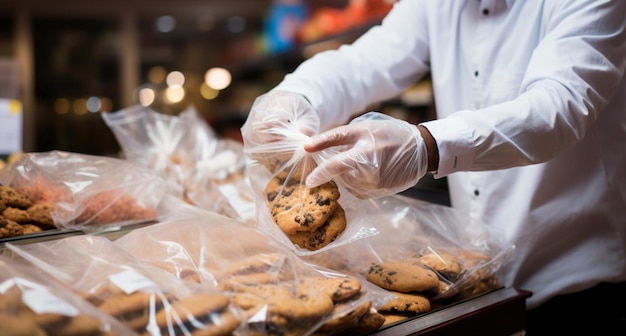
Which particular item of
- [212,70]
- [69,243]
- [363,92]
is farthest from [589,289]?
[212,70]

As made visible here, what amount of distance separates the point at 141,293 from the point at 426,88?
2.45 meters

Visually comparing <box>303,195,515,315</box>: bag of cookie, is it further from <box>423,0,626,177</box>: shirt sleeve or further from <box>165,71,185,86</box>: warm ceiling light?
<box>165,71,185,86</box>: warm ceiling light

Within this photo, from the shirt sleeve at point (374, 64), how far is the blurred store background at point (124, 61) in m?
2.92

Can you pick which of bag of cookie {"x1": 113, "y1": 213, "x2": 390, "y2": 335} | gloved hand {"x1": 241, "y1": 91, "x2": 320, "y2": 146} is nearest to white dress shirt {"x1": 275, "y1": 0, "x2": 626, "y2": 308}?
gloved hand {"x1": 241, "y1": 91, "x2": 320, "y2": 146}

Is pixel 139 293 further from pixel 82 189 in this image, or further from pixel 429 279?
pixel 82 189

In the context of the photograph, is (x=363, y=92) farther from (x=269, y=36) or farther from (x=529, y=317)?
(x=269, y=36)

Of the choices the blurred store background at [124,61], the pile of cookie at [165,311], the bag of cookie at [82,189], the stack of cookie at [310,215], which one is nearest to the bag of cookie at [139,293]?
the pile of cookie at [165,311]

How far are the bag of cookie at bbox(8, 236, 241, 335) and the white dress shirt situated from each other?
53 centimetres

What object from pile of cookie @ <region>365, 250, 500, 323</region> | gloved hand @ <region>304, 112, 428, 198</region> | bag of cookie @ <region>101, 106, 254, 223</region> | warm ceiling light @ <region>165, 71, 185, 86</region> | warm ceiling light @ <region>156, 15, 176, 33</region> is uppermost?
warm ceiling light @ <region>156, 15, 176, 33</region>

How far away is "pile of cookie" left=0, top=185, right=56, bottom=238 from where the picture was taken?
106cm

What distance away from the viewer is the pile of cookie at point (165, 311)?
677mm

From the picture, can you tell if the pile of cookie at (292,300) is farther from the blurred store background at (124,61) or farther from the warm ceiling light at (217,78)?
the warm ceiling light at (217,78)

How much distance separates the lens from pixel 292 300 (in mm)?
739

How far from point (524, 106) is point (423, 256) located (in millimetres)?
356
